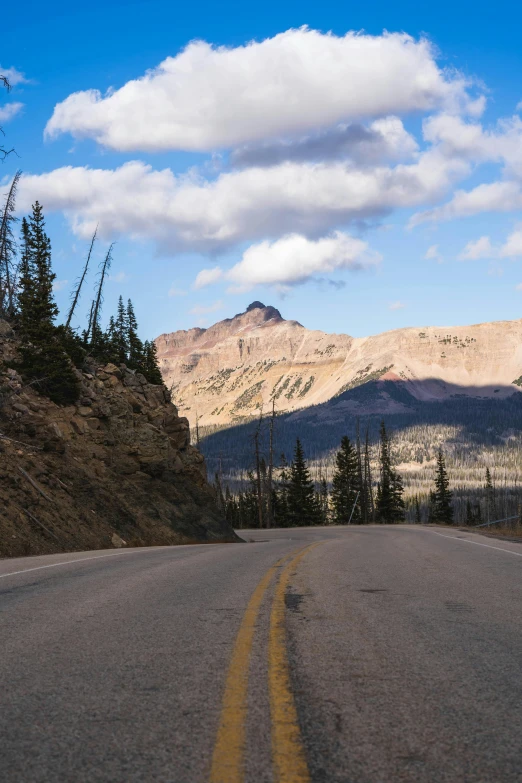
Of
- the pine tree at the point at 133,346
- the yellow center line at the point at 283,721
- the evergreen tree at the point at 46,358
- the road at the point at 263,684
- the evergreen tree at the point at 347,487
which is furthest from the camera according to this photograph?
the evergreen tree at the point at 347,487

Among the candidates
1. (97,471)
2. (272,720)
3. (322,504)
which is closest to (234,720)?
(272,720)

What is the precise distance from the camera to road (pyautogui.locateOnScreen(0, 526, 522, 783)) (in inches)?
125

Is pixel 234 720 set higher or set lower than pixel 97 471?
lower

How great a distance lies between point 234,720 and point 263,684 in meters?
0.74

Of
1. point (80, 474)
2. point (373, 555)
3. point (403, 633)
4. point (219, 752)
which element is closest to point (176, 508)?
point (80, 474)

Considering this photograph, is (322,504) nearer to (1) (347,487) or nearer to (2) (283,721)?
(1) (347,487)

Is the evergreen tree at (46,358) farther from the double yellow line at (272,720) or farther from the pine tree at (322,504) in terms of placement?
the pine tree at (322,504)

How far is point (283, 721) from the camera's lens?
12.1ft

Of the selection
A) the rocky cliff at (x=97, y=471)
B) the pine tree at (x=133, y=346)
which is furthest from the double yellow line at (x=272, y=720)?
the pine tree at (x=133, y=346)

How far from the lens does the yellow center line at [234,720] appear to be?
120 inches

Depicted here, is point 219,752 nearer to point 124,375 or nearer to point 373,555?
point 373,555

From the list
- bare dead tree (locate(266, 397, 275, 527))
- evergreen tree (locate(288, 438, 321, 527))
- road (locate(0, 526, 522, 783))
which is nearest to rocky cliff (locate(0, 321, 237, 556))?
road (locate(0, 526, 522, 783))

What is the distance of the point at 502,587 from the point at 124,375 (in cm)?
3165

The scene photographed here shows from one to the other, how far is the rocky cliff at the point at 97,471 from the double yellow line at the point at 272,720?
14.7 meters
